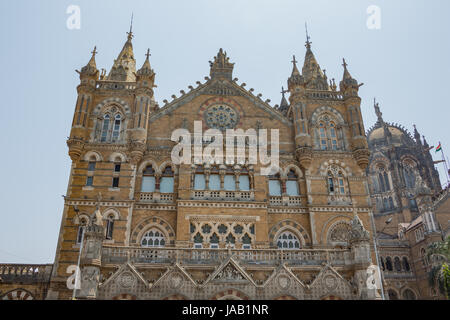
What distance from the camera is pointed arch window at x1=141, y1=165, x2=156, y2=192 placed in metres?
28.1

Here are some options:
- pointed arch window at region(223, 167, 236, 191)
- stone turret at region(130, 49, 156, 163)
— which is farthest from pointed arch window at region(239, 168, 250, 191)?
stone turret at region(130, 49, 156, 163)

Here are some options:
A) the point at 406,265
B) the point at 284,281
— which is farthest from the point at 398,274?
the point at 284,281

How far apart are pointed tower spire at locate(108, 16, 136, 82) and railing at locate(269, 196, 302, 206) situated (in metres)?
18.2

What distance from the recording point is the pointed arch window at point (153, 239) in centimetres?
2609

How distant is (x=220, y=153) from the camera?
29172mm

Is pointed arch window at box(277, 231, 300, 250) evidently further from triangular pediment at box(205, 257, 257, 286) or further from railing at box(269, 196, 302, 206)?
triangular pediment at box(205, 257, 257, 286)

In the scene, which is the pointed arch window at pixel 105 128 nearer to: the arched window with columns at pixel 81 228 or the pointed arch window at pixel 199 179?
the arched window with columns at pixel 81 228

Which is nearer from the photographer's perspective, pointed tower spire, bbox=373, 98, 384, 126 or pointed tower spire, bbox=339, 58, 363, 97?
pointed tower spire, bbox=339, 58, 363, 97

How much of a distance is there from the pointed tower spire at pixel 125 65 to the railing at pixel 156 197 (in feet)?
41.8

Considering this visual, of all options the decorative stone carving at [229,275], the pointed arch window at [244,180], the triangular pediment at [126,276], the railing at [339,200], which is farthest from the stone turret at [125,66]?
the decorative stone carving at [229,275]

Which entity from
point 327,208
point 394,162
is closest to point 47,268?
point 327,208
